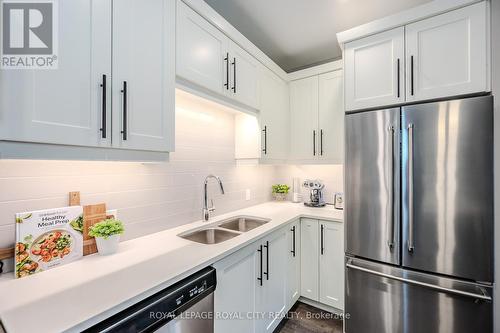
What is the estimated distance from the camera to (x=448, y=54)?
4.65ft

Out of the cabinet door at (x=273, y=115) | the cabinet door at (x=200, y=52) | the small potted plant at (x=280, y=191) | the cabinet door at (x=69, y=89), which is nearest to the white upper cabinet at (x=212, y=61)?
the cabinet door at (x=200, y=52)

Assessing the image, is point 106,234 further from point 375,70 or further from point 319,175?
point 319,175

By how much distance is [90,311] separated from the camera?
0.72 m

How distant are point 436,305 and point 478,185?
0.80m

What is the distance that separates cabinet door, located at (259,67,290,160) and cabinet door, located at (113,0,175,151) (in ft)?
3.41

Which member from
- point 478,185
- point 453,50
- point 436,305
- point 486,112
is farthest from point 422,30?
point 436,305

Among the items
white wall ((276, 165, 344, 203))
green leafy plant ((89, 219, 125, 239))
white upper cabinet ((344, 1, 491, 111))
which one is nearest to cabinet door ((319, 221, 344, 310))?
white wall ((276, 165, 344, 203))

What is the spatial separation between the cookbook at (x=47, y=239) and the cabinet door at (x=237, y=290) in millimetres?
722

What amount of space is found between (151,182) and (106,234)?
1.46ft

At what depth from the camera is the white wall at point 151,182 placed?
1.01 meters

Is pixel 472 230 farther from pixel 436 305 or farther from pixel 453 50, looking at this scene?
pixel 453 50

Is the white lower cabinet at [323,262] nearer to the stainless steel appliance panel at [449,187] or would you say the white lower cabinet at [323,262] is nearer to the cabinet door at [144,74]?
the stainless steel appliance panel at [449,187]

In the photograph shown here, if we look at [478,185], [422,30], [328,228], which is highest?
[422,30]

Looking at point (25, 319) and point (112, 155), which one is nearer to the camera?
point (25, 319)
